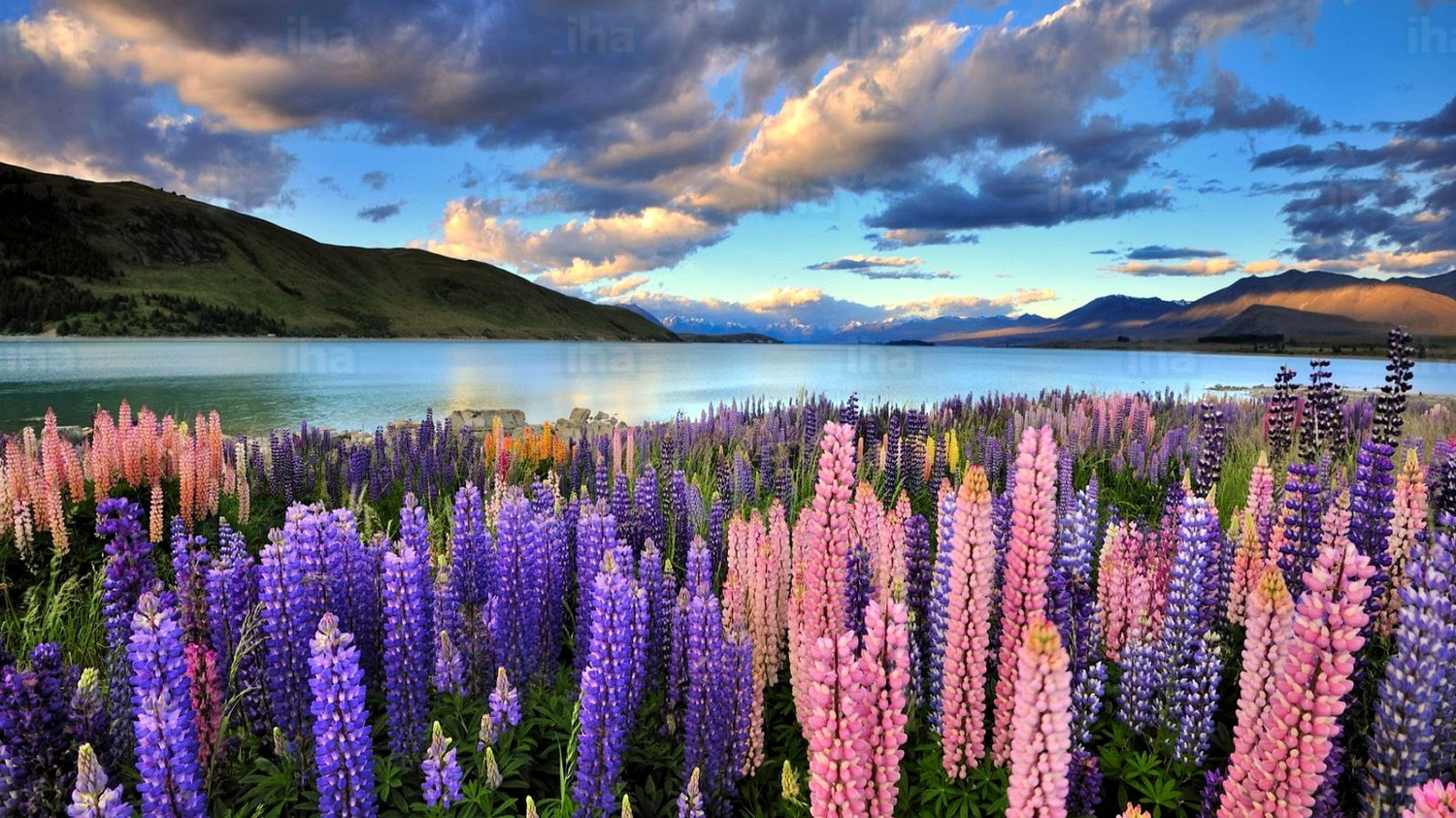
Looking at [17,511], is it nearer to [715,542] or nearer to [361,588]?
[361,588]

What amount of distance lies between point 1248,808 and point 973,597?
928 millimetres

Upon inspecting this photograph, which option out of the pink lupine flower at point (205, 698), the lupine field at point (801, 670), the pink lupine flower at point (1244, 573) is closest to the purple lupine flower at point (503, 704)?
the lupine field at point (801, 670)

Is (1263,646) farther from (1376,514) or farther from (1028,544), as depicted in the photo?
(1376,514)

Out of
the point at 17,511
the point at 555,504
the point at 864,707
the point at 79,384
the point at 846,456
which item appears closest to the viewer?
the point at 864,707

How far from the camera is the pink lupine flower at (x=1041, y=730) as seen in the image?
69.1 inches

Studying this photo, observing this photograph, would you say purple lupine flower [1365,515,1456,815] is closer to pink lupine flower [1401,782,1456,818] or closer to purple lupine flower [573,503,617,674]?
pink lupine flower [1401,782,1456,818]

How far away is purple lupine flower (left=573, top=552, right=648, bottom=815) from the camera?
9.18 feet

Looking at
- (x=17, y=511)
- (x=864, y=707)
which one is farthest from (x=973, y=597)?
(x=17, y=511)

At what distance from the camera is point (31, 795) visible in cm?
260

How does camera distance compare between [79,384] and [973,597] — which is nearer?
[973,597]

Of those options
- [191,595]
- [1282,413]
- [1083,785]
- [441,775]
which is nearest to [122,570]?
[191,595]

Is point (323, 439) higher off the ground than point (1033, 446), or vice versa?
point (1033, 446)

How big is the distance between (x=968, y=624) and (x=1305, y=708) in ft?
3.11

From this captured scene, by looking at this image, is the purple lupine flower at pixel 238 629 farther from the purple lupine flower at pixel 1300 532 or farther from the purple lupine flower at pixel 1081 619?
the purple lupine flower at pixel 1300 532
